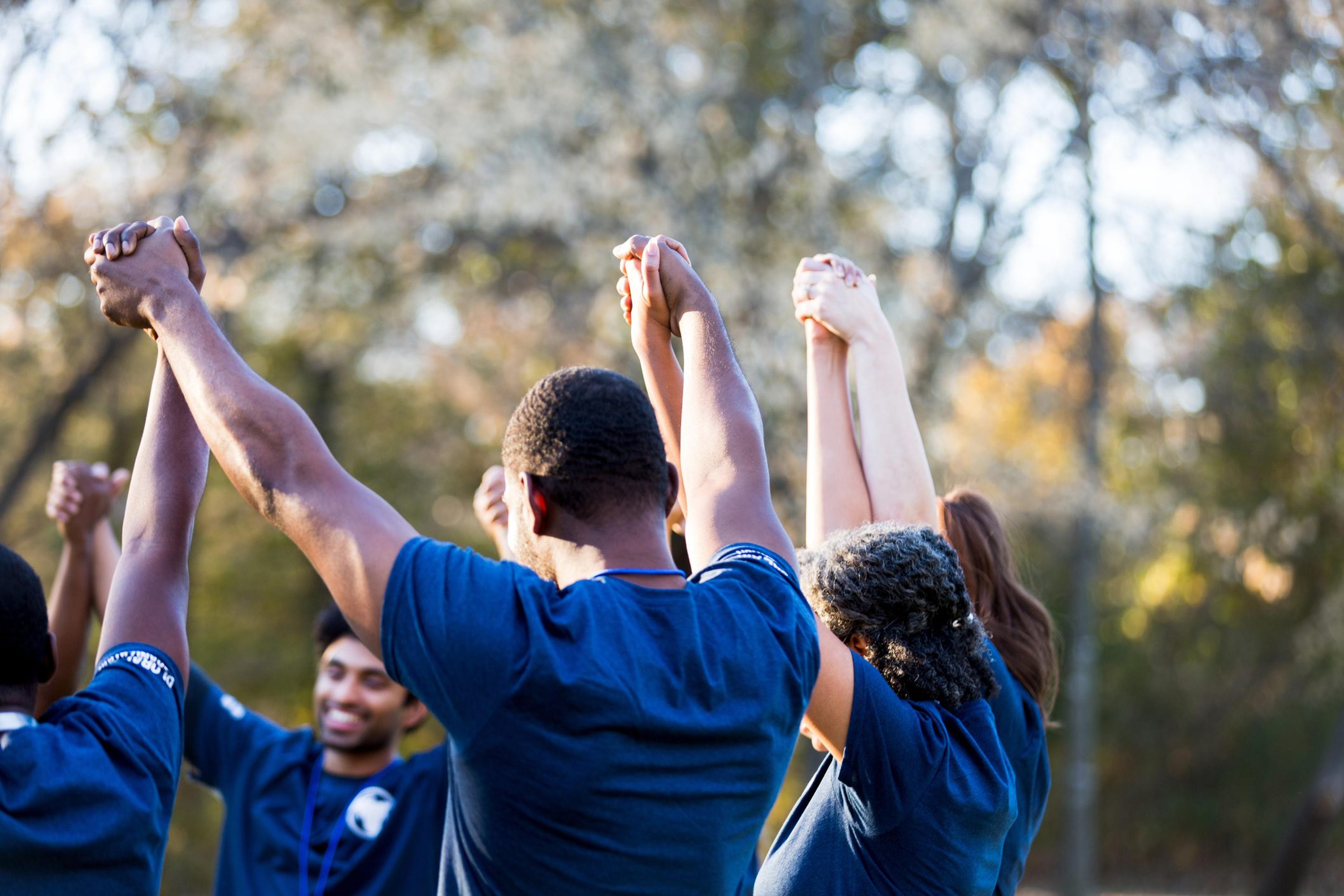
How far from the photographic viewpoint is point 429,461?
59.2 feet

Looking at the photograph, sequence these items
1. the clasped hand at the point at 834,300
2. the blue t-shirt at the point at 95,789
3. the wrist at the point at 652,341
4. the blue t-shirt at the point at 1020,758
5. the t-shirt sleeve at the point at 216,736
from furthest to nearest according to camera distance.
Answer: the t-shirt sleeve at the point at 216,736
the clasped hand at the point at 834,300
the blue t-shirt at the point at 1020,758
the wrist at the point at 652,341
the blue t-shirt at the point at 95,789

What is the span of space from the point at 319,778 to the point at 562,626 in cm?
212

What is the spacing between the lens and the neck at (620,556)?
192 cm

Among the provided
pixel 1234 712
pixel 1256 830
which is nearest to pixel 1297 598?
pixel 1234 712

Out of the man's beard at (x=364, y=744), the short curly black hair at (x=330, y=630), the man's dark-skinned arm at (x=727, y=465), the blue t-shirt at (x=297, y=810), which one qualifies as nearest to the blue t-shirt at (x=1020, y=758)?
the man's dark-skinned arm at (x=727, y=465)

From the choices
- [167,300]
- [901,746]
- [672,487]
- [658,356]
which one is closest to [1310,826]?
[901,746]

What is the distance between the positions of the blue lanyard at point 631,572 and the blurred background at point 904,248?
6.43m

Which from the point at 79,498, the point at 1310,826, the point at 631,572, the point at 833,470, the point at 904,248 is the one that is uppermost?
the point at 904,248

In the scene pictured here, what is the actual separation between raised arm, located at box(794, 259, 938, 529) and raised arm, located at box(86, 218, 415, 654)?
4.92 feet

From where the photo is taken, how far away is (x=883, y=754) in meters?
2.20

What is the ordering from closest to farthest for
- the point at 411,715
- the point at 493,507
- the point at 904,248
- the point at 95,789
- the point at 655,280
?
1. the point at 95,789
2. the point at 655,280
3. the point at 493,507
4. the point at 411,715
5. the point at 904,248

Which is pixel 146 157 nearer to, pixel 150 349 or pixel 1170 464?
pixel 150 349

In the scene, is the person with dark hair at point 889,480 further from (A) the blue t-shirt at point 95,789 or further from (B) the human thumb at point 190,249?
(A) the blue t-shirt at point 95,789

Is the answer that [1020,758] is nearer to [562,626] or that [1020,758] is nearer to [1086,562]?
[562,626]
